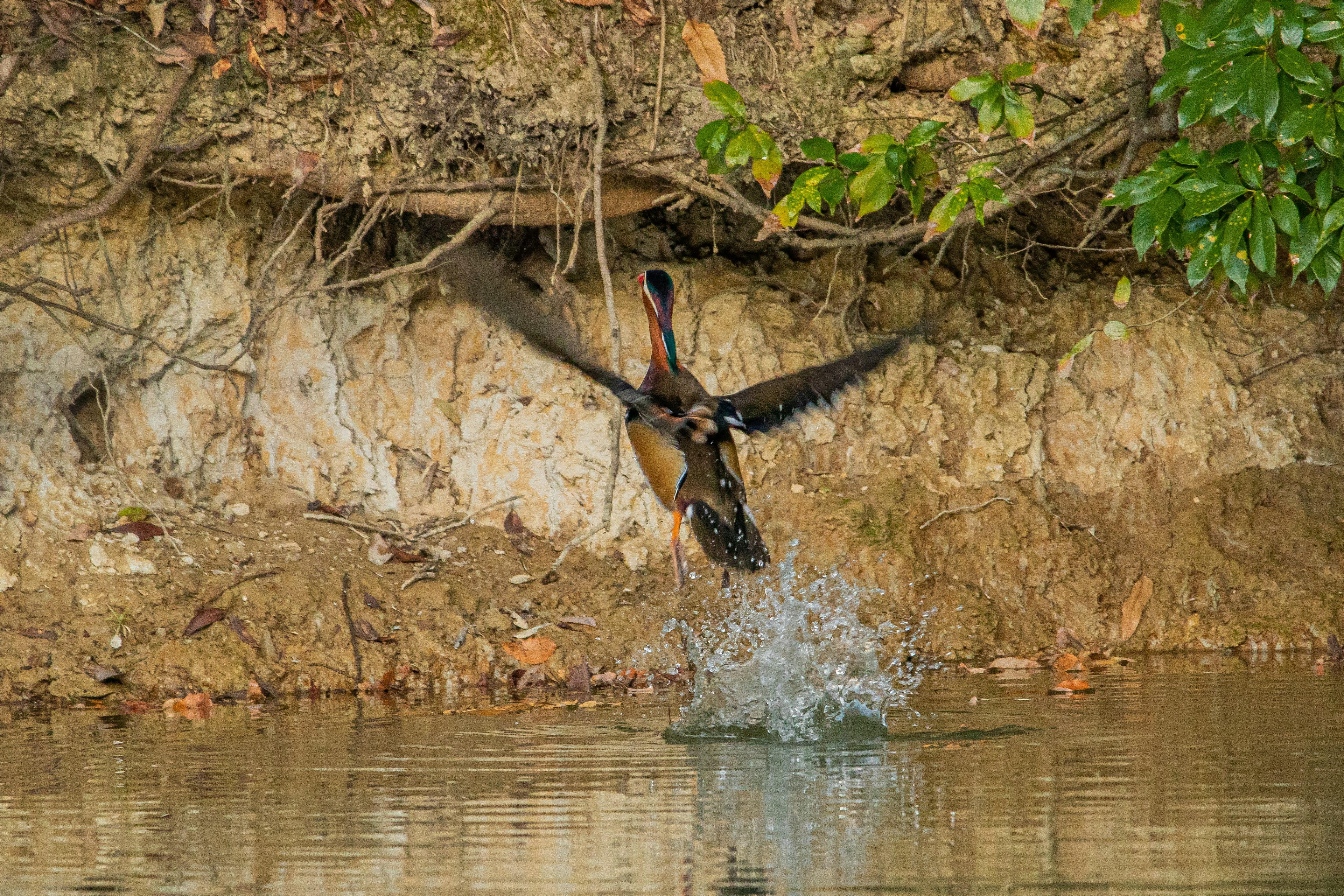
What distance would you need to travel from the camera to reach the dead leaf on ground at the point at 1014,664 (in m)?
7.02

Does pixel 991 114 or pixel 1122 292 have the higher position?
pixel 991 114

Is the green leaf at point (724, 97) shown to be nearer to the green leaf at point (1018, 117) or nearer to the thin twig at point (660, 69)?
the green leaf at point (1018, 117)

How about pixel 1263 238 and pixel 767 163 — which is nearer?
pixel 1263 238

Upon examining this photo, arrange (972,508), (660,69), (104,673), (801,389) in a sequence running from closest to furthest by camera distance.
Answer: (801,389), (104,673), (660,69), (972,508)

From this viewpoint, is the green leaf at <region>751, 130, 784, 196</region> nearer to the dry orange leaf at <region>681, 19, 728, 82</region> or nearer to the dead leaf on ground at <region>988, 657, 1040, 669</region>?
the dry orange leaf at <region>681, 19, 728, 82</region>

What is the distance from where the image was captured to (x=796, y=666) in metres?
5.16

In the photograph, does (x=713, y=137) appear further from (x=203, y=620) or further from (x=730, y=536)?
(x=203, y=620)

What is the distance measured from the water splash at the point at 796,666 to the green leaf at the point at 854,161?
5.84 ft

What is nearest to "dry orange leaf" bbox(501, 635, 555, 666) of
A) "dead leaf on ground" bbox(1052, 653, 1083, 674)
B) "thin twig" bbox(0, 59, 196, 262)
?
"dead leaf on ground" bbox(1052, 653, 1083, 674)

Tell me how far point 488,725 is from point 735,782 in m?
1.61

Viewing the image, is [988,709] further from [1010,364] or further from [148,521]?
[148,521]

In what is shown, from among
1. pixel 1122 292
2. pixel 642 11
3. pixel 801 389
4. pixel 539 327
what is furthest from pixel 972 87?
pixel 642 11

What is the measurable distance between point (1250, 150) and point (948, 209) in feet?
3.17

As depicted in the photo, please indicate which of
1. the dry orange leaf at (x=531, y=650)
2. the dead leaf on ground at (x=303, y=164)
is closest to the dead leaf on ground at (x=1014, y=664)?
the dry orange leaf at (x=531, y=650)
